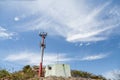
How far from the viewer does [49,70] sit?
41.5 meters

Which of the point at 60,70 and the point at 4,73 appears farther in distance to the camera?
the point at 4,73

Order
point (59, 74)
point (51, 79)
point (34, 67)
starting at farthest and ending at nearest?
point (34, 67) < point (59, 74) < point (51, 79)

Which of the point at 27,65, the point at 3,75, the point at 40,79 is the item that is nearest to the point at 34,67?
the point at 27,65

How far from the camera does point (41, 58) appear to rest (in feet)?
139

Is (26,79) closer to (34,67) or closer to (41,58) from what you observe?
(41,58)

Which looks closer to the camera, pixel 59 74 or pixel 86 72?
pixel 59 74

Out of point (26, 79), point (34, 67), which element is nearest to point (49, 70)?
point (26, 79)

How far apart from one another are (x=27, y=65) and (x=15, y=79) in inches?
650

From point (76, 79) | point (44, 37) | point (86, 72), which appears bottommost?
point (76, 79)

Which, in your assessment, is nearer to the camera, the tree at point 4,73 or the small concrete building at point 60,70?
the small concrete building at point 60,70

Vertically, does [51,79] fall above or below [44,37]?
below

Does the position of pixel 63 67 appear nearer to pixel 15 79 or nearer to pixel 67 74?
pixel 67 74

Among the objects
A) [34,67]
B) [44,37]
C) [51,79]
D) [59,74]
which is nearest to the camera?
[51,79]

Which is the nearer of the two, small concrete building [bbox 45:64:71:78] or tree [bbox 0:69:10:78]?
small concrete building [bbox 45:64:71:78]
